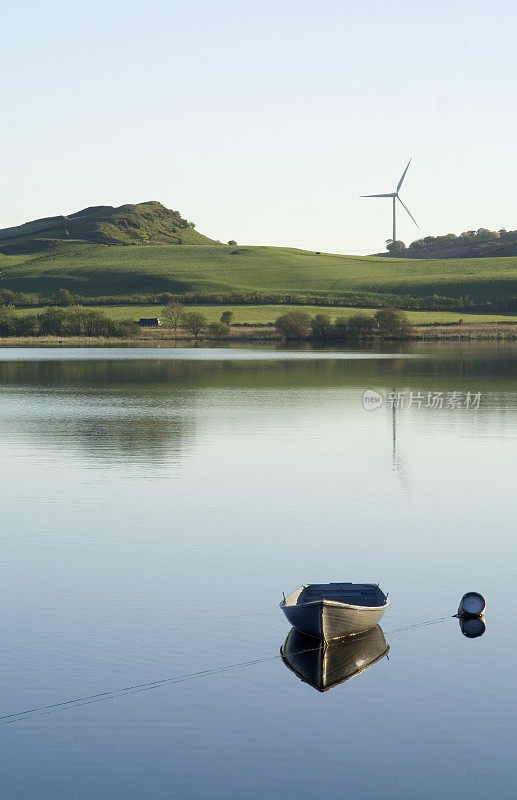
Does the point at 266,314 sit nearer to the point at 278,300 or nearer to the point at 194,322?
the point at 278,300

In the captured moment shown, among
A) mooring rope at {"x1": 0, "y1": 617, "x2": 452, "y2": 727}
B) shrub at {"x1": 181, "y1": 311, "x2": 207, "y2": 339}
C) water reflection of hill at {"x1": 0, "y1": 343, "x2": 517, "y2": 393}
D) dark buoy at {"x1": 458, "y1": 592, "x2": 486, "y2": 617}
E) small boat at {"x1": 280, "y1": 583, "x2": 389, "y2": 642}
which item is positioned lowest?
water reflection of hill at {"x1": 0, "y1": 343, "x2": 517, "y2": 393}

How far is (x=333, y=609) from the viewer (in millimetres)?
16094

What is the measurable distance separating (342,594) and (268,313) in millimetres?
141394

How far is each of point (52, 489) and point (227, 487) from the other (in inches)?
197

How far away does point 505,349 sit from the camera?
120938 mm

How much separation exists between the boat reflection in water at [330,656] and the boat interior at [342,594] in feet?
1.63

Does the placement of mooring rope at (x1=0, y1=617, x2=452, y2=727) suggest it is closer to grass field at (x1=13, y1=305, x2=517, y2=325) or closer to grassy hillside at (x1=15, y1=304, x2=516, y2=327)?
grassy hillside at (x1=15, y1=304, x2=516, y2=327)

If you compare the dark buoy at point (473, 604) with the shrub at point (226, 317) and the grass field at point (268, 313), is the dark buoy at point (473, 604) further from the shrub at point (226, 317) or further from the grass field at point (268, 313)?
the shrub at point (226, 317)

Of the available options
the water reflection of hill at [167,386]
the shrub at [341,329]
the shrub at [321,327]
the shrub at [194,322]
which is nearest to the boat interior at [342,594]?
the water reflection of hill at [167,386]

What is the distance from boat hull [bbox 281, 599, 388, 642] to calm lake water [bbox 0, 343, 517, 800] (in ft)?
1.99

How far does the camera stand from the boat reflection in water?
1532cm

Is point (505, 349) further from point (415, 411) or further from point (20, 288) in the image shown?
point (20, 288)

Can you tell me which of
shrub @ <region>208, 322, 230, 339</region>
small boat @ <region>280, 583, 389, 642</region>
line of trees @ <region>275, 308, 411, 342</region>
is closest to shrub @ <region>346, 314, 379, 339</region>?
line of trees @ <region>275, 308, 411, 342</region>

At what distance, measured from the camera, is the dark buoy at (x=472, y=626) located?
17.1 meters
